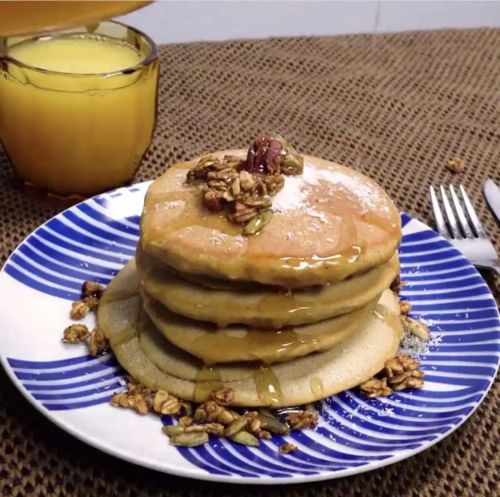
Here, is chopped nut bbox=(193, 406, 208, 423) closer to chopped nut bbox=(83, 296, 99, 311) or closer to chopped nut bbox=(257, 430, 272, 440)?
chopped nut bbox=(257, 430, 272, 440)

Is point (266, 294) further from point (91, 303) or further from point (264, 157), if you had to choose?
point (91, 303)

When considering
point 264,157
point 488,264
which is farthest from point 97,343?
point 488,264

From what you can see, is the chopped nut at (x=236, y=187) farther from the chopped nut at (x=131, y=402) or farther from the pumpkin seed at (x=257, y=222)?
the chopped nut at (x=131, y=402)

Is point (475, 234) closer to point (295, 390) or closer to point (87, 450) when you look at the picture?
point (295, 390)

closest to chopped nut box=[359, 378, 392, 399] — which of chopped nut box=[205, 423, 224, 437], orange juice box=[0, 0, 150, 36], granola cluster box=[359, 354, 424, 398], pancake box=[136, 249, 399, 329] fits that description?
granola cluster box=[359, 354, 424, 398]

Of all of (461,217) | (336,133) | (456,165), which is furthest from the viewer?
(336,133)

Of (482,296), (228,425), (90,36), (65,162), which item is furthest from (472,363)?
(90,36)
